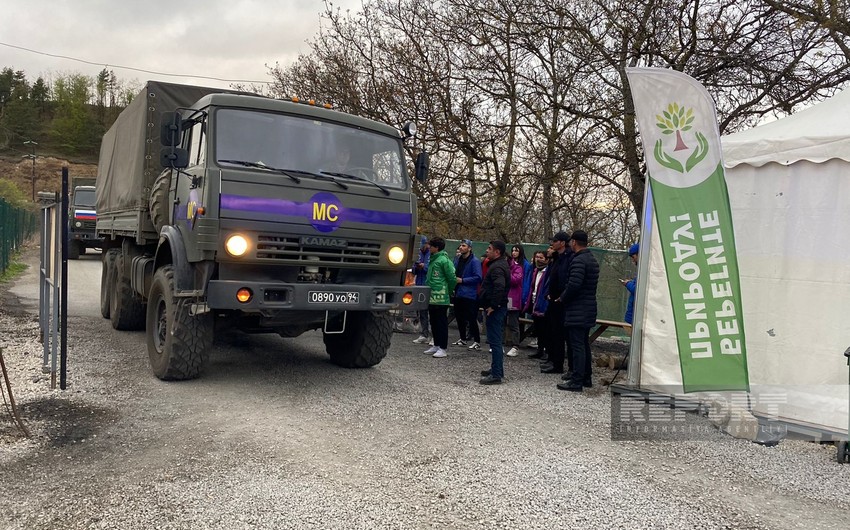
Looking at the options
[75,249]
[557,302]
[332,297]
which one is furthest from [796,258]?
[75,249]

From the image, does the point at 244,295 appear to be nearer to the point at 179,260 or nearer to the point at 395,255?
the point at 179,260

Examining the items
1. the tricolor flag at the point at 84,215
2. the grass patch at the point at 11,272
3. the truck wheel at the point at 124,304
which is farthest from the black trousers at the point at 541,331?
the tricolor flag at the point at 84,215

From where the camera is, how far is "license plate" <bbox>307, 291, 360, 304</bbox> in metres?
6.09

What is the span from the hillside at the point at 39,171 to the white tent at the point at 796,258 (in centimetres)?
7753

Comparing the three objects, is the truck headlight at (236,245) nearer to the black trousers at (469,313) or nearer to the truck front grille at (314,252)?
the truck front grille at (314,252)

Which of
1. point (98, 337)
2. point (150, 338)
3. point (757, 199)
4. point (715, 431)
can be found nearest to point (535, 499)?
point (715, 431)

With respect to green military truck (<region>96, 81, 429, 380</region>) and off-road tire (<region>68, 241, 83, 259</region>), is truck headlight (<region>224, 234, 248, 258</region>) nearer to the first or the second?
green military truck (<region>96, 81, 429, 380</region>)

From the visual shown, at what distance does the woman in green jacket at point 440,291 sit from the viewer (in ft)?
29.9

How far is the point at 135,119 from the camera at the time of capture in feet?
28.5

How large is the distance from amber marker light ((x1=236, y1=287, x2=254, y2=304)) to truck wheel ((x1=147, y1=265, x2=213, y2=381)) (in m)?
Result: 0.67

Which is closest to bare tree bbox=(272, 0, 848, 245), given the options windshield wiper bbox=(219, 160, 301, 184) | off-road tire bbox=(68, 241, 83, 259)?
windshield wiper bbox=(219, 160, 301, 184)

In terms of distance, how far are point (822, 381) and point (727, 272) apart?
61.0 inches

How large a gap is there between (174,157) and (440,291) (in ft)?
13.4

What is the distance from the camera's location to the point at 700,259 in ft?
17.6
